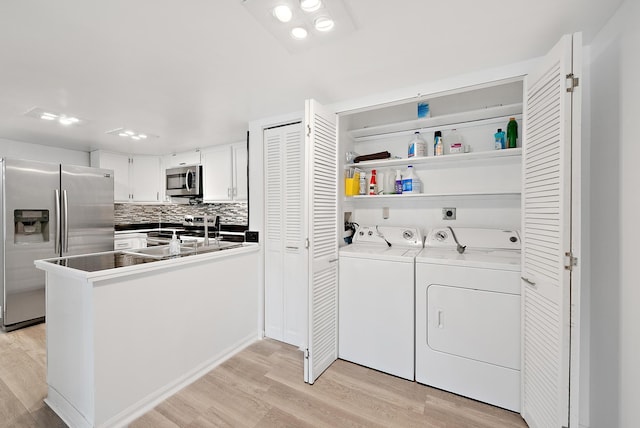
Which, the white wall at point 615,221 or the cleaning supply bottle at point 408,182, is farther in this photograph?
the cleaning supply bottle at point 408,182

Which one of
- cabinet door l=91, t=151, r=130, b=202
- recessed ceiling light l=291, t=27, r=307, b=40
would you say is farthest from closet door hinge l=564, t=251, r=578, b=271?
cabinet door l=91, t=151, r=130, b=202

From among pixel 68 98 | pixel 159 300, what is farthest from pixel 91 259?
pixel 68 98

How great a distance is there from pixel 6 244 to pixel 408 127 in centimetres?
414

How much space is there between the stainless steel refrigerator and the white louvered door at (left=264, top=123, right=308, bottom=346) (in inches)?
93.6

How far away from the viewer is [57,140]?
134 inches

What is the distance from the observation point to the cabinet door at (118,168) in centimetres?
387

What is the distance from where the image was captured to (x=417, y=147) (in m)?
2.29

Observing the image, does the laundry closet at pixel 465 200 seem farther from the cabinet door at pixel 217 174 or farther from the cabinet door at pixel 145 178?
the cabinet door at pixel 145 178

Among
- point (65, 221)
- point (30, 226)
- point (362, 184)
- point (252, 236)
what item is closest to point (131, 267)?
point (252, 236)

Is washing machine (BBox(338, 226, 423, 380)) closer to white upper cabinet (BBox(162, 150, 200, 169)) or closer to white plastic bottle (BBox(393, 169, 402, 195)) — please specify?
white plastic bottle (BBox(393, 169, 402, 195))

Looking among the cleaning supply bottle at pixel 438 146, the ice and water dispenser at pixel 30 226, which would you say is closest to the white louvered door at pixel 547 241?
the cleaning supply bottle at pixel 438 146

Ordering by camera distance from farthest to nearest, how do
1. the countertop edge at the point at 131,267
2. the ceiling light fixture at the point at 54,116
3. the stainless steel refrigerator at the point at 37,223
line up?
the stainless steel refrigerator at the point at 37,223
the ceiling light fixture at the point at 54,116
the countertop edge at the point at 131,267

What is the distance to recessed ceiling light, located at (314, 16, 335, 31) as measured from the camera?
1.28 m

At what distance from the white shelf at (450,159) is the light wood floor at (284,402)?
1.67 metres
